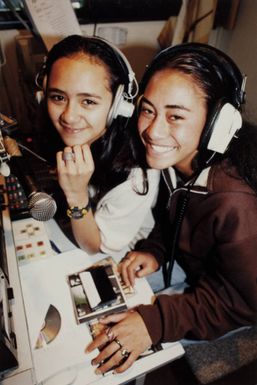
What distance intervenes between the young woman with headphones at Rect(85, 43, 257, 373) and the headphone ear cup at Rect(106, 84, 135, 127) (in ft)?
0.13

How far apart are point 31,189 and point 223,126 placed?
52 centimetres

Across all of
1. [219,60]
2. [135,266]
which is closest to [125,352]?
[135,266]

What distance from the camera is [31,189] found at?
2.33ft

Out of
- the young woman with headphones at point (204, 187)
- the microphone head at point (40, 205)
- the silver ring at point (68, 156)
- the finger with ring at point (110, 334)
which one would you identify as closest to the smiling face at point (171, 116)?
the young woman with headphones at point (204, 187)

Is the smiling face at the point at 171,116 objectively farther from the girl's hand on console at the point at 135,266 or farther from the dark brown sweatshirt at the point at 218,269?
the girl's hand on console at the point at 135,266

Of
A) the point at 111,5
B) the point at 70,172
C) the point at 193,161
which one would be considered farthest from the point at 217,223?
the point at 111,5

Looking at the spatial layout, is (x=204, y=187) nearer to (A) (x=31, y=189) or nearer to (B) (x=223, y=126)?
(B) (x=223, y=126)

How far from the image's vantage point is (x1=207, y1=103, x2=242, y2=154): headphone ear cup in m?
0.72

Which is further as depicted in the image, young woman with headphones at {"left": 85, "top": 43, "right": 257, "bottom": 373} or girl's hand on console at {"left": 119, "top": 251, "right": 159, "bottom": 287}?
girl's hand on console at {"left": 119, "top": 251, "right": 159, "bottom": 287}

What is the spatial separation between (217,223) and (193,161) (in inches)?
8.9

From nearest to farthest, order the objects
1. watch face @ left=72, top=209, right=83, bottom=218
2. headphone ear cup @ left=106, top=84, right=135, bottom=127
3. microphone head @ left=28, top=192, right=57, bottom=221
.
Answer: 1. microphone head @ left=28, top=192, right=57, bottom=221
2. headphone ear cup @ left=106, top=84, right=135, bottom=127
3. watch face @ left=72, top=209, right=83, bottom=218

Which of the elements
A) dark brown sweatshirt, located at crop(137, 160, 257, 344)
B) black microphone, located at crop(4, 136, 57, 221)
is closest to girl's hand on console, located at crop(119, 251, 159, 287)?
dark brown sweatshirt, located at crop(137, 160, 257, 344)

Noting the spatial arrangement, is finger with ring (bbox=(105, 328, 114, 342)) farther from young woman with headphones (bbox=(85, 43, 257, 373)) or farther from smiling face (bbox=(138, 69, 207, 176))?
smiling face (bbox=(138, 69, 207, 176))

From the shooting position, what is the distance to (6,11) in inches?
60.5
